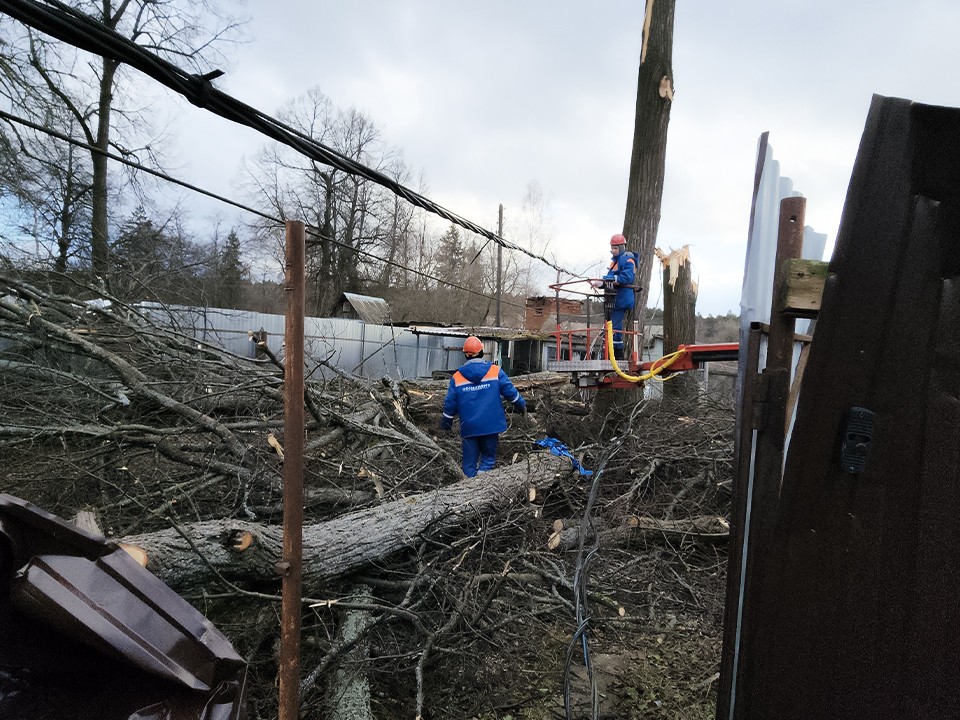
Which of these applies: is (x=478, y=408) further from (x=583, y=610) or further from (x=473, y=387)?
(x=583, y=610)

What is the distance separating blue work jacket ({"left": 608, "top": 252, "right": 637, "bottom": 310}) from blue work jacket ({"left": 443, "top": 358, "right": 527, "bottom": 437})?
5.51ft

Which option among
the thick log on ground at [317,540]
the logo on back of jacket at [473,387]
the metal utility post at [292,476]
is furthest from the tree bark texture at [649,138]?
the metal utility post at [292,476]

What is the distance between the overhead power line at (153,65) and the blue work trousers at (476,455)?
3343mm

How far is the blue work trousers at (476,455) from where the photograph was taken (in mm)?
6008

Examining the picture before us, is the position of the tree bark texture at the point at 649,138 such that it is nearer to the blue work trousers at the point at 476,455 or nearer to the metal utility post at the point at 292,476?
the blue work trousers at the point at 476,455

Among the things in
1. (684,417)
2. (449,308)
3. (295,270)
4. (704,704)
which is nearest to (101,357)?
(295,270)

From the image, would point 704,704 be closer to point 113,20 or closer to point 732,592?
point 732,592

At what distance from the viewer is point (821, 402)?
3.85 feet

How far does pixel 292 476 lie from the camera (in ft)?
6.97

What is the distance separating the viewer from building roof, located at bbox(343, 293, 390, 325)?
28714mm

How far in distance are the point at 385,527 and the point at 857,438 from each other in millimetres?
3072

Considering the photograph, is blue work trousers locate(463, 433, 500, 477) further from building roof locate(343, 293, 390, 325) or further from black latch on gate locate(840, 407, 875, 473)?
building roof locate(343, 293, 390, 325)

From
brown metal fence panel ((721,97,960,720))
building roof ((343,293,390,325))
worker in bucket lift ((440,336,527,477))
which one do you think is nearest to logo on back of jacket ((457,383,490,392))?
worker in bucket lift ((440,336,527,477))

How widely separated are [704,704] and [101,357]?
5.13m
